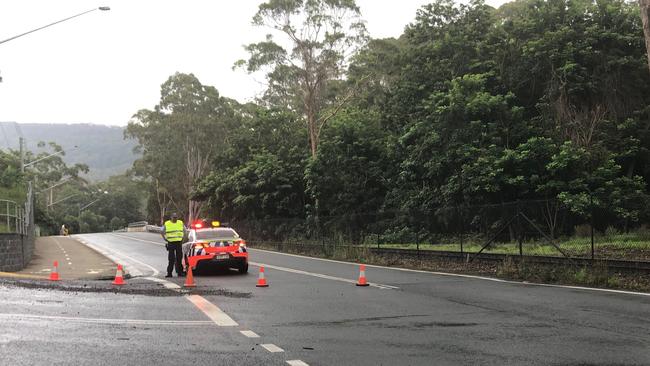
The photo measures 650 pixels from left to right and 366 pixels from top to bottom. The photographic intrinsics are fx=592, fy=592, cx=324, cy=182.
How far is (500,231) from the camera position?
1950 cm

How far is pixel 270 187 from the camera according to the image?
139 feet

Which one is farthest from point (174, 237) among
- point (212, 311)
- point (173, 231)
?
point (212, 311)

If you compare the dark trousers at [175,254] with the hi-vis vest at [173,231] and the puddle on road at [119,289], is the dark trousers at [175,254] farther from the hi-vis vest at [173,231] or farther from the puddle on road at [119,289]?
the puddle on road at [119,289]

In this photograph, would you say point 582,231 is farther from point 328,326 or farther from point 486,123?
point 328,326

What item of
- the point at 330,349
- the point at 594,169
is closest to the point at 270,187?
the point at 594,169

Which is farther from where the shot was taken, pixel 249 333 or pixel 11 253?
pixel 11 253

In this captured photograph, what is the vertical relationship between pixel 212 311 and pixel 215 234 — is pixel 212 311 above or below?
below

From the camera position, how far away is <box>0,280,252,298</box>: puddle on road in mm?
12336

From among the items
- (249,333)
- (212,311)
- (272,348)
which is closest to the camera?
(272,348)

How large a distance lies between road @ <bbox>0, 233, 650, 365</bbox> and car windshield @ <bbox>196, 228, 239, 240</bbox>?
13.5 feet

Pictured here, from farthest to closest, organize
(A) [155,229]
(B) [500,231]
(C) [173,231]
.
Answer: (A) [155,229], (B) [500,231], (C) [173,231]

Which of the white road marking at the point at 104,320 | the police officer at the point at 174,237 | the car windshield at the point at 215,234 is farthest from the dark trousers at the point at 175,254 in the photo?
the white road marking at the point at 104,320

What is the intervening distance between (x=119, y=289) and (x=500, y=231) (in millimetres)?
12231

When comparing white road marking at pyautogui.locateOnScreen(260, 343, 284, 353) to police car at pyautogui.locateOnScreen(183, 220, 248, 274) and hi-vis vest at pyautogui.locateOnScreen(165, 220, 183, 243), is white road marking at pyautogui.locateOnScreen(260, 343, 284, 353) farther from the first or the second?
police car at pyautogui.locateOnScreen(183, 220, 248, 274)
